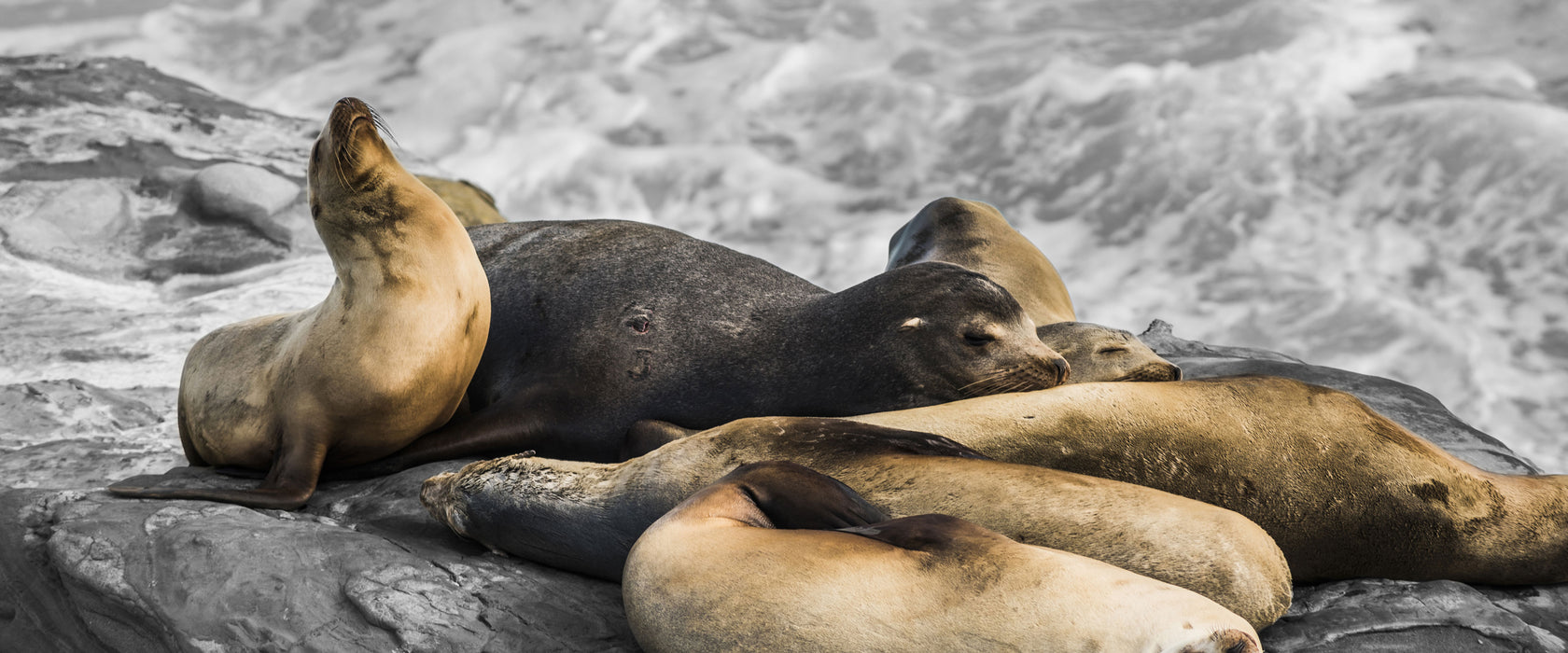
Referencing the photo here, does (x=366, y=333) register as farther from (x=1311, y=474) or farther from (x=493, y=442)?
(x=1311, y=474)

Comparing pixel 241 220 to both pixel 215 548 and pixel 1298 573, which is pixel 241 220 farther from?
pixel 1298 573

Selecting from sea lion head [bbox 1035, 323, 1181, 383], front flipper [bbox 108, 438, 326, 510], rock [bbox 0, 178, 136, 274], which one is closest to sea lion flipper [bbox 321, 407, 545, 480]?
front flipper [bbox 108, 438, 326, 510]

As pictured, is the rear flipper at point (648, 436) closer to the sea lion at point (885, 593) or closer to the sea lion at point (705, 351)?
the sea lion at point (705, 351)

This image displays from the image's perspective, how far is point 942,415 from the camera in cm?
368

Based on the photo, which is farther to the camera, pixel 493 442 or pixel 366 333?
pixel 493 442

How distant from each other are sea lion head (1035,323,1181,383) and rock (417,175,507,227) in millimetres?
4474

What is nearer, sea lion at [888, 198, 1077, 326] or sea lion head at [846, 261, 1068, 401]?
sea lion head at [846, 261, 1068, 401]

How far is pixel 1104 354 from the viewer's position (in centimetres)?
462

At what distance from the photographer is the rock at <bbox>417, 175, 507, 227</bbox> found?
27.0 ft

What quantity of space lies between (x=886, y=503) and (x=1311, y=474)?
1222 mm

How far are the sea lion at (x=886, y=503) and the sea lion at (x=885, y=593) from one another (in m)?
0.31

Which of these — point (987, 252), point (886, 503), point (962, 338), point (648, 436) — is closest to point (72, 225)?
point (648, 436)

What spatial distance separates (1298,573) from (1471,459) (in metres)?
1.62

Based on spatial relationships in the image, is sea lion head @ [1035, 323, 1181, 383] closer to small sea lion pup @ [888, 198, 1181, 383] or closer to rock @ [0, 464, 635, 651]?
small sea lion pup @ [888, 198, 1181, 383]
